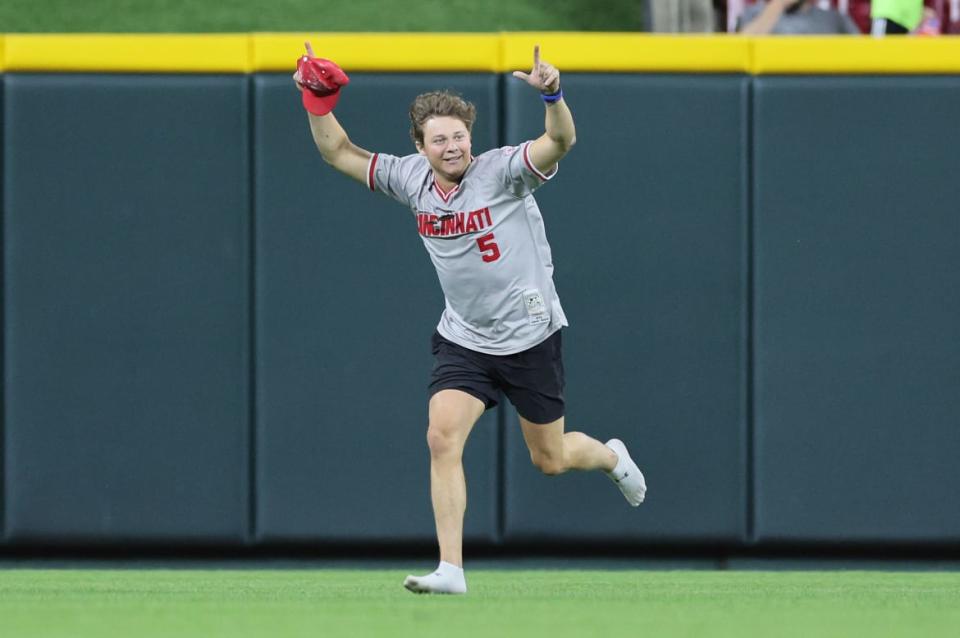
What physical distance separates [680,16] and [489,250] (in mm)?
3132

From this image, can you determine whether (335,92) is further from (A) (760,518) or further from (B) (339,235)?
(A) (760,518)

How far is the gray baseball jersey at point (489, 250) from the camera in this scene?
18.1ft

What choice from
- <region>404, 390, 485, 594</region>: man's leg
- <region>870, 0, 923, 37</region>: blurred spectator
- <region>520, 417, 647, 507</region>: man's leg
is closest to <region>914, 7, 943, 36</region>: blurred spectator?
<region>870, 0, 923, 37</region>: blurred spectator

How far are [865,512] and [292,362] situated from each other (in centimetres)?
229

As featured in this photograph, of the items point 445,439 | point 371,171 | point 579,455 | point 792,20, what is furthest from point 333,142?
point 792,20

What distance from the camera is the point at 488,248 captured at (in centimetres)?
555

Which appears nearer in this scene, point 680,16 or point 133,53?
point 133,53

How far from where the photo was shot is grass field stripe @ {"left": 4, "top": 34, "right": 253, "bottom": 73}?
6.55 metres

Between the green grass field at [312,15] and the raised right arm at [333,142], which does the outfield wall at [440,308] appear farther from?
the green grass field at [312,15]

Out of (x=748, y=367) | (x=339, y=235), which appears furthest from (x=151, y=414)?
(x=748, y=367)

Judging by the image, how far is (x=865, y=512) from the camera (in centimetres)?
667

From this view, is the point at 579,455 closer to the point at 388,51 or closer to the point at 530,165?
the point at 530,165
